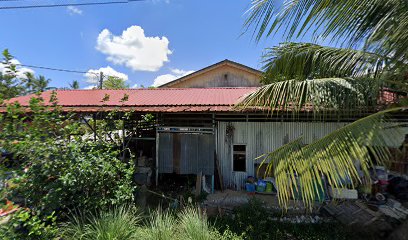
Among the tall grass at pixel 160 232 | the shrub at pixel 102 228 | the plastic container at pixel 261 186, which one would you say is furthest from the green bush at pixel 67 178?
the plastic container at pixel 261 186

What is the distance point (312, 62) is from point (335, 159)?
9.01 ft

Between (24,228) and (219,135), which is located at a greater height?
(219,135)

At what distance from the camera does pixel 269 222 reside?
202 inches

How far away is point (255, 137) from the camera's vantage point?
7.17 metres

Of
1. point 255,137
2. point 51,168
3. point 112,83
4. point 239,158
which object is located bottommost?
point 239,158

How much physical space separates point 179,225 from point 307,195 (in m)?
2.80

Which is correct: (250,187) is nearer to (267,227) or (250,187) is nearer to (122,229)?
(267,227)

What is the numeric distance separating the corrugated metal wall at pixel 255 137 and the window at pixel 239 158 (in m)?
0.12

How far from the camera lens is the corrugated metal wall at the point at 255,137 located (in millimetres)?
7094

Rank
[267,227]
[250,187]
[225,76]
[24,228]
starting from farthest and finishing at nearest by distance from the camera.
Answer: [225,76], [250,187], [267,227], [24,228]

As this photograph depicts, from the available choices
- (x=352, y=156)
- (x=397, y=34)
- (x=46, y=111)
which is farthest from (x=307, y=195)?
(x=46, y=111)

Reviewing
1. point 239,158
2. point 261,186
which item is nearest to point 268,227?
point 261,186

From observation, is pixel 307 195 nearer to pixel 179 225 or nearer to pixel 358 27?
pixel 358 27

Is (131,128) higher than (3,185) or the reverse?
higher
